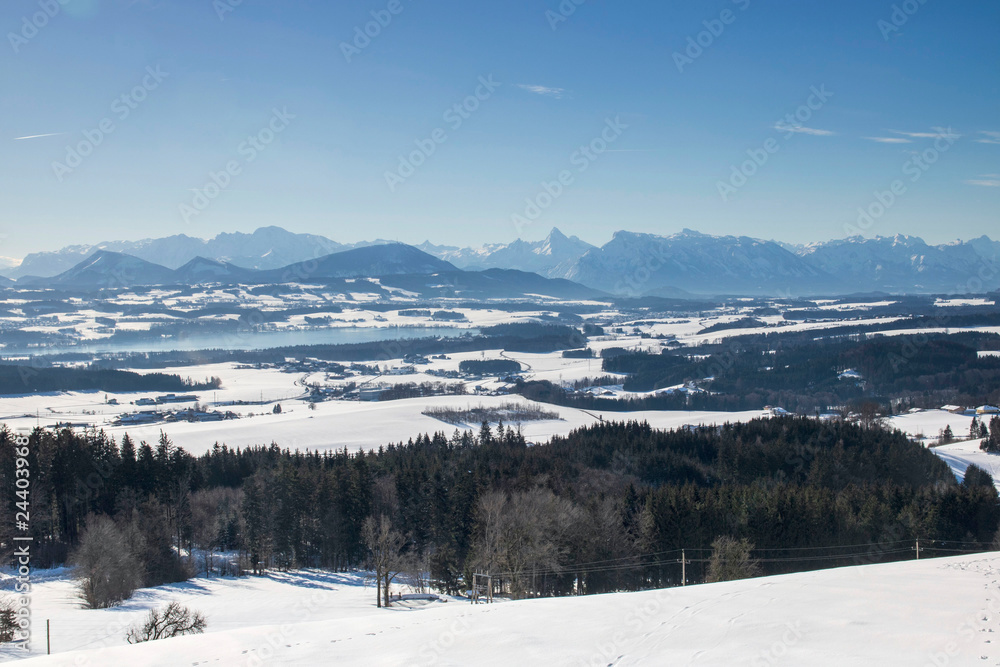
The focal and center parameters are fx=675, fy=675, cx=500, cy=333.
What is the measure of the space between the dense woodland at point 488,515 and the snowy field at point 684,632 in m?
10.6

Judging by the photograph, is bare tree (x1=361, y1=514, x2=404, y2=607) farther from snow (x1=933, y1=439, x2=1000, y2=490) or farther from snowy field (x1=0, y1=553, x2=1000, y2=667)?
snow (x1=933, y1=439, x2=1000, y2=490)

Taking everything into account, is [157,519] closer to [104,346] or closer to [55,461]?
[55,461]

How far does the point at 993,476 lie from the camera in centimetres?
5469

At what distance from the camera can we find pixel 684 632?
471 inches

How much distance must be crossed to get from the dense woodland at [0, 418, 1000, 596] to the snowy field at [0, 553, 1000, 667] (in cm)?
1056

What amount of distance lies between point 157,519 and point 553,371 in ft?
362

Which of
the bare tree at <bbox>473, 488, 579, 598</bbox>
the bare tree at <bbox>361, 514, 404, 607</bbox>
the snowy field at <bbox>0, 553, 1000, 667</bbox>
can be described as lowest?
the bare tree at <bbox>361, 514, 404, 607</bbox>

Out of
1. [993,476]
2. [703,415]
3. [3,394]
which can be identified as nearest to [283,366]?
[3,394]

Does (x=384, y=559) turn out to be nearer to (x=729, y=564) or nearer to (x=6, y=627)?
(x=729, y=564)

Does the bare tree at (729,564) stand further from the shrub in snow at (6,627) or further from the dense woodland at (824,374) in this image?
the dense woodland at (824,374)

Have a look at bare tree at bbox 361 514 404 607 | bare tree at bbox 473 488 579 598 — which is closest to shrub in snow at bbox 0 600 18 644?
bare tree at bbox 361 514 404 607

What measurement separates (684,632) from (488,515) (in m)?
15.3

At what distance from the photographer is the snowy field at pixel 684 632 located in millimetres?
10422

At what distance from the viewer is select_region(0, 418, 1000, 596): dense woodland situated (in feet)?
93.0
